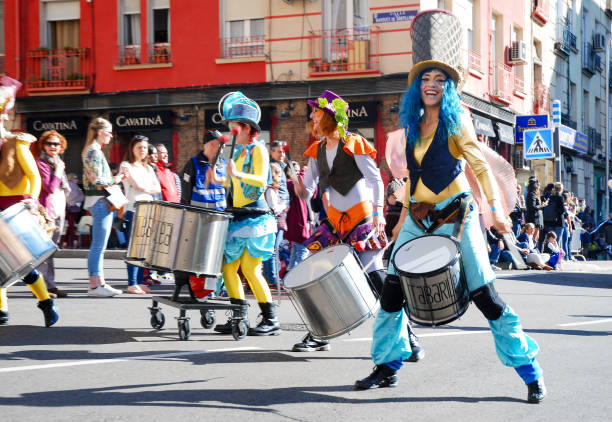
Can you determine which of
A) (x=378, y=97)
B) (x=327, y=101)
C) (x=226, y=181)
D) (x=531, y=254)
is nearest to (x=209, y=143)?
(x=226, y=181)

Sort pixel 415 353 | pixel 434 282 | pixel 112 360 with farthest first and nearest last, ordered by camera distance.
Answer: pixel 415 353
pixel 112 360
pixel 434 282

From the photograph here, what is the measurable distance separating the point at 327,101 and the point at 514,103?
2559cm

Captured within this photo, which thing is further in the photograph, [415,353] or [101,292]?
[101,292]

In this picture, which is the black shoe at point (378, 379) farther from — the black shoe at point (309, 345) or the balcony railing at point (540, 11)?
the balcony railing at point (540, 11)

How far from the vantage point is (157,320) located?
316 inches

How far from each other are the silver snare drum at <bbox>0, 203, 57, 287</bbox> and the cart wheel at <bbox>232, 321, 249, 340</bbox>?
1.61m

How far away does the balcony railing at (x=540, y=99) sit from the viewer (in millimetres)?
33906

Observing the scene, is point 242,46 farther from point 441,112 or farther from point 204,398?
point 204,398

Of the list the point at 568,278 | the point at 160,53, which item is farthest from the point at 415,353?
the point at 160,53

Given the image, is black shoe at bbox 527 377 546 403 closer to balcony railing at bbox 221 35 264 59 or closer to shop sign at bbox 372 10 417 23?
shop sign at bbox 372 10 417 23

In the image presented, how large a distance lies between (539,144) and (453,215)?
1592cm

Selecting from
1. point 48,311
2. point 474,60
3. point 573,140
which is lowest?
point 48,311

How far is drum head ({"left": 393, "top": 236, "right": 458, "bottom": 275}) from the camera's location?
4879 millimetres

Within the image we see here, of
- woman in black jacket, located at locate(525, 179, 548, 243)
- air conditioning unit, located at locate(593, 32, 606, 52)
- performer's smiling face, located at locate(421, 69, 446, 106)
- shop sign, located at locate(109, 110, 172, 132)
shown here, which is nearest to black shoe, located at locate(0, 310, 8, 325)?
performer's smiling face, located at locate(421, 69, 446, 106)
